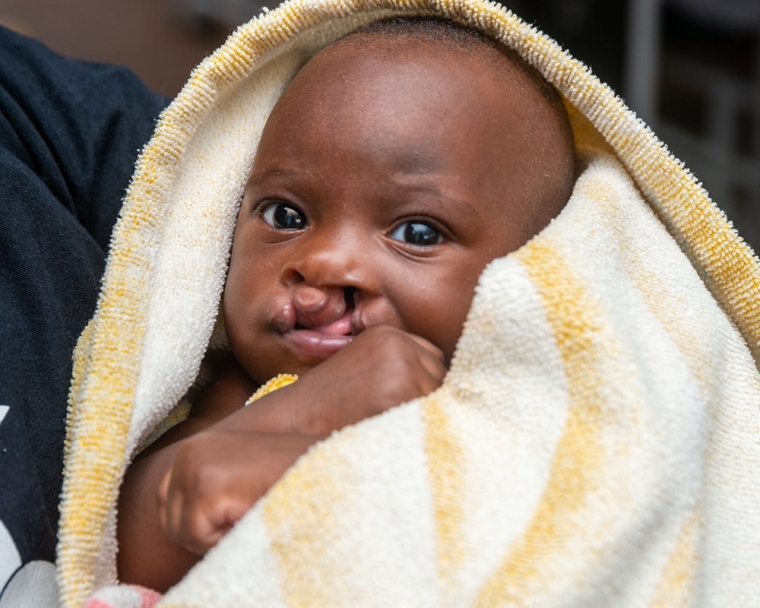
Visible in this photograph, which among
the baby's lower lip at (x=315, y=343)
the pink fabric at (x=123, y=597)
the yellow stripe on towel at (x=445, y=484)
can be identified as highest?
the baby's lower lip at (x=315, y=343)

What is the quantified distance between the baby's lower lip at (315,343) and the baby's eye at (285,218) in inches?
5.2

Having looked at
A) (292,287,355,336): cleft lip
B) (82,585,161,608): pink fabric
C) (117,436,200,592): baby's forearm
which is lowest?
(82,585,161,608): pink fabric

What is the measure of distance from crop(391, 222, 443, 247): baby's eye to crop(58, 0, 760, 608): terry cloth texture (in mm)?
134

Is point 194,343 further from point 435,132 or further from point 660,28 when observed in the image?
point 660,28

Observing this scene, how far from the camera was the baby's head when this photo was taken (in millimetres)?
800

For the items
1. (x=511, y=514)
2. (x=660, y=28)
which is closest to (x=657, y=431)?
(x=511, y=514)

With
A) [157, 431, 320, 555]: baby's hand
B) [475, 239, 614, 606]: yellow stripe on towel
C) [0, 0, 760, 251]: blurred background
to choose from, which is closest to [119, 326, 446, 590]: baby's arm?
[157, 431, 320, 555]: baby's hand

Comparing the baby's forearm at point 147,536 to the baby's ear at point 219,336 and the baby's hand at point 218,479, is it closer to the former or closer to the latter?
the baby's hand at point 218,479

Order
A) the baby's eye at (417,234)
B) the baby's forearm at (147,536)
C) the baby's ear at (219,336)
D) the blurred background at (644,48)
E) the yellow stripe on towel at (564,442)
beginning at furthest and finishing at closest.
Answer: the blurred background at (644,48)
the baby's ear at (219,336)
the baby's eye at (417,234)
the baby's forearm at (147,536)
the yellow stripe on towel at (564,442)

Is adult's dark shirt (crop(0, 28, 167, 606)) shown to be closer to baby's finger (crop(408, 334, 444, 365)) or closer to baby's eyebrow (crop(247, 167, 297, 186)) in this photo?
baby's eyebrow (crop(247, 167, 297, 186))

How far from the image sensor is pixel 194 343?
88cm

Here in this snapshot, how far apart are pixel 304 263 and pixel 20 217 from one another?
32 centimetres

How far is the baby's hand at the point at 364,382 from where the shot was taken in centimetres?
66

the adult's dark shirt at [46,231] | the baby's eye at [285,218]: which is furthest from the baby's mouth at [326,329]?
the adult's dark shirt at [46,231]
